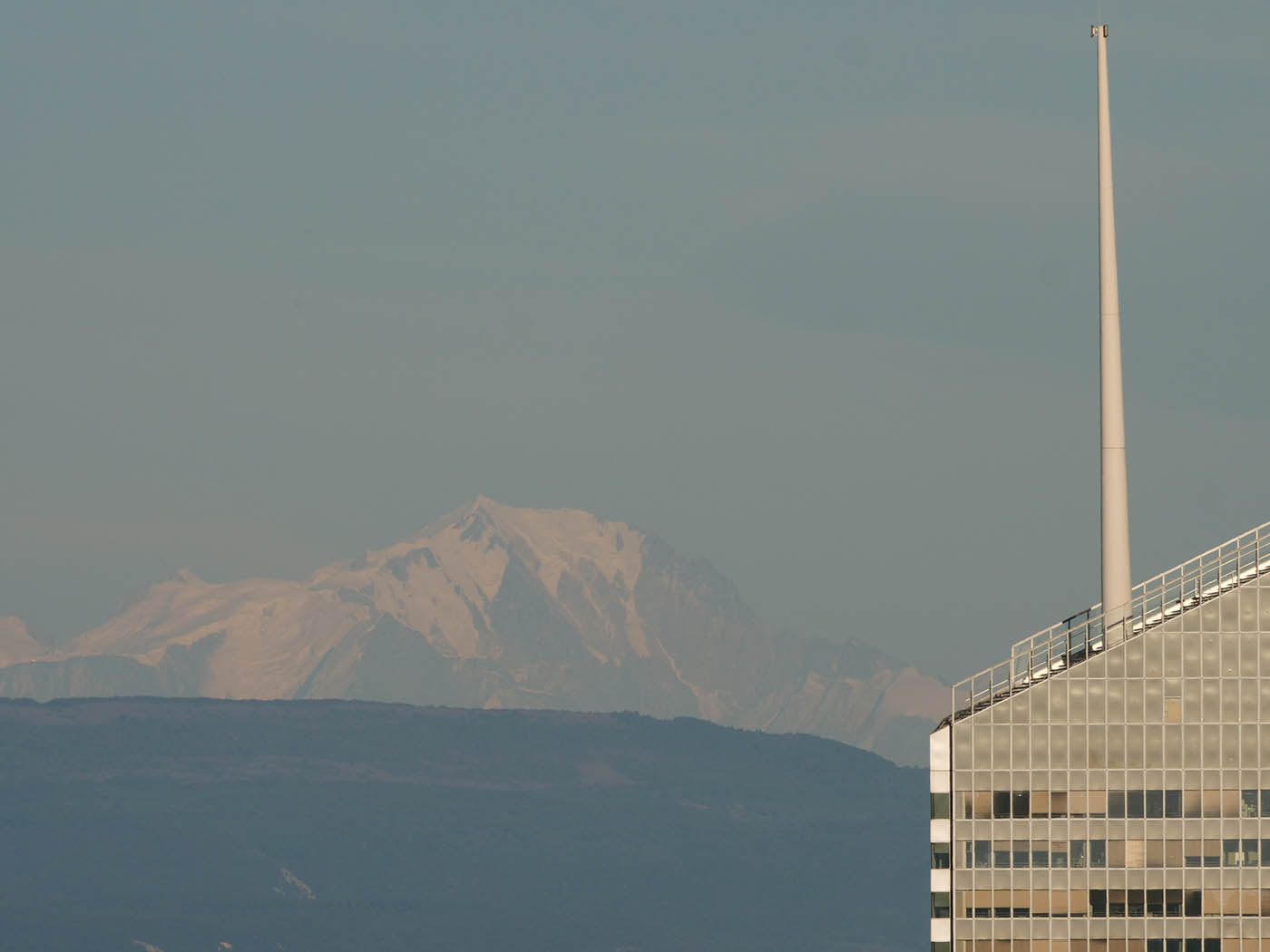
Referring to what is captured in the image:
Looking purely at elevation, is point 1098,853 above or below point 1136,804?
below

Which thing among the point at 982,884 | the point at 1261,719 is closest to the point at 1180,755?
the point at 1261,719

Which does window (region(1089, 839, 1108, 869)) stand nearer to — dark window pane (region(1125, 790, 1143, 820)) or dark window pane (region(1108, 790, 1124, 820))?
dark window pane (region(1108, 790, 1124, 820))

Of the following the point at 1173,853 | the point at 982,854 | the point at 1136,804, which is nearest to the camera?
the point at 982,854

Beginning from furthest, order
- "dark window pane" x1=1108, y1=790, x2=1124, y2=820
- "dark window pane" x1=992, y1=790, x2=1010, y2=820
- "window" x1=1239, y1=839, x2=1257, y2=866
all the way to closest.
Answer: "window" x1=1239, y1=839, x2=1257, y2=866 → "dark window pane" x1=1108, y1=790, x2=1124, y2=820 → "dark window pane" x1=992, y1=790, x2=1010, y2=820

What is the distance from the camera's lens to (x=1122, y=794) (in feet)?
614

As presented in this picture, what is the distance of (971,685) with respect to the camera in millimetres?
188750

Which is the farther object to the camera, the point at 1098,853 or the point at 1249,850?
the point at 1249,850

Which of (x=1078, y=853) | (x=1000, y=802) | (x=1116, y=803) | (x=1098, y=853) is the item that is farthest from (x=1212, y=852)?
(x=1000, y=802)

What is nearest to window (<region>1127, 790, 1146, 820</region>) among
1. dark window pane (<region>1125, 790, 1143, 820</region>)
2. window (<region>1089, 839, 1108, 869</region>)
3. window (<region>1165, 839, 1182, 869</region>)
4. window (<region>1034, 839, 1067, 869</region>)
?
dark window pane (<region>1125, 790, 1143, 820</region>)

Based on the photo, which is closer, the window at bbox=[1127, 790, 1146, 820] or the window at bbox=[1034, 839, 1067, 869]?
the window at bbox=[1034, 839, 1067, 869]

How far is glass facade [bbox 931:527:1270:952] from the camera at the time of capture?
185 meters

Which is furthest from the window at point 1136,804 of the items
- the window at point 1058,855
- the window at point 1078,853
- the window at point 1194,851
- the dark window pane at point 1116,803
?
the window at point 1058,855

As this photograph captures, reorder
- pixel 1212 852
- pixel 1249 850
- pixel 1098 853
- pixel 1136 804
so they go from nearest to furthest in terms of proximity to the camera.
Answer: pixel 1098 853
pixel 1136 804
pixel 1212 852
pixel 1249 850

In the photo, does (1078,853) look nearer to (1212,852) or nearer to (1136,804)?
(1136,804)
